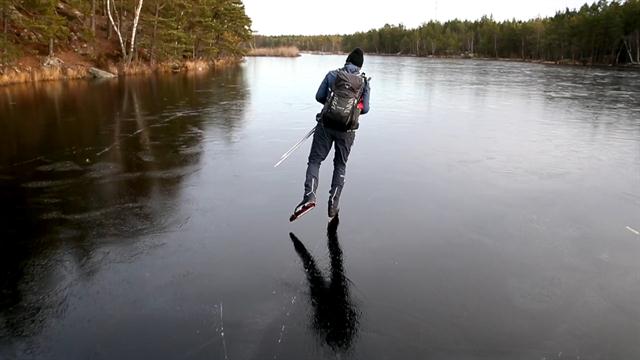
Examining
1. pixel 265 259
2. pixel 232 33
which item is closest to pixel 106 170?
pixel 265 259

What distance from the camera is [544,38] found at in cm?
8844

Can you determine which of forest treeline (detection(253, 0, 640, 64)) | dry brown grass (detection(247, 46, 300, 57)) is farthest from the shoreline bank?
dry brown grass (detection(247, 46, 300, 57))

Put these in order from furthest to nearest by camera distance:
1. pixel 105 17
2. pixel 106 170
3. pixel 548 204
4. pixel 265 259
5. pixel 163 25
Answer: pixel 105 17 → pixel 163 25 → pixel 106 170 → pixel 548 204 → pixel 265 259

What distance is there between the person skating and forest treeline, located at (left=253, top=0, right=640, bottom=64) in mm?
71112

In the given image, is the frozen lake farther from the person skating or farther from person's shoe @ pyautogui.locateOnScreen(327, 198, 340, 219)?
the person skating

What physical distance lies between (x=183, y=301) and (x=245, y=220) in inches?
77.3

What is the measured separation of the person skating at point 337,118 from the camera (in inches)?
221

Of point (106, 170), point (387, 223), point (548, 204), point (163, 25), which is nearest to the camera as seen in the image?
point (387, 223)

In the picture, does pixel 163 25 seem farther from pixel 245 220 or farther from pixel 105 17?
pixel 245 220

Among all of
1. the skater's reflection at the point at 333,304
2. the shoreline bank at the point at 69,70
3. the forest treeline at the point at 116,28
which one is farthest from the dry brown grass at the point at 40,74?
the skater's reflection at the point at 333,304

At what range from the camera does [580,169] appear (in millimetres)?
8328

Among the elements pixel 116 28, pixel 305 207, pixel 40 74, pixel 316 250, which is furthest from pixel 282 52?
pixel 316 250

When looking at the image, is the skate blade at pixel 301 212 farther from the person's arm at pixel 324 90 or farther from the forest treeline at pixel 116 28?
the forest treeline at pixel 116 28

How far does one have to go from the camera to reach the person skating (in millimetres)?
5613
